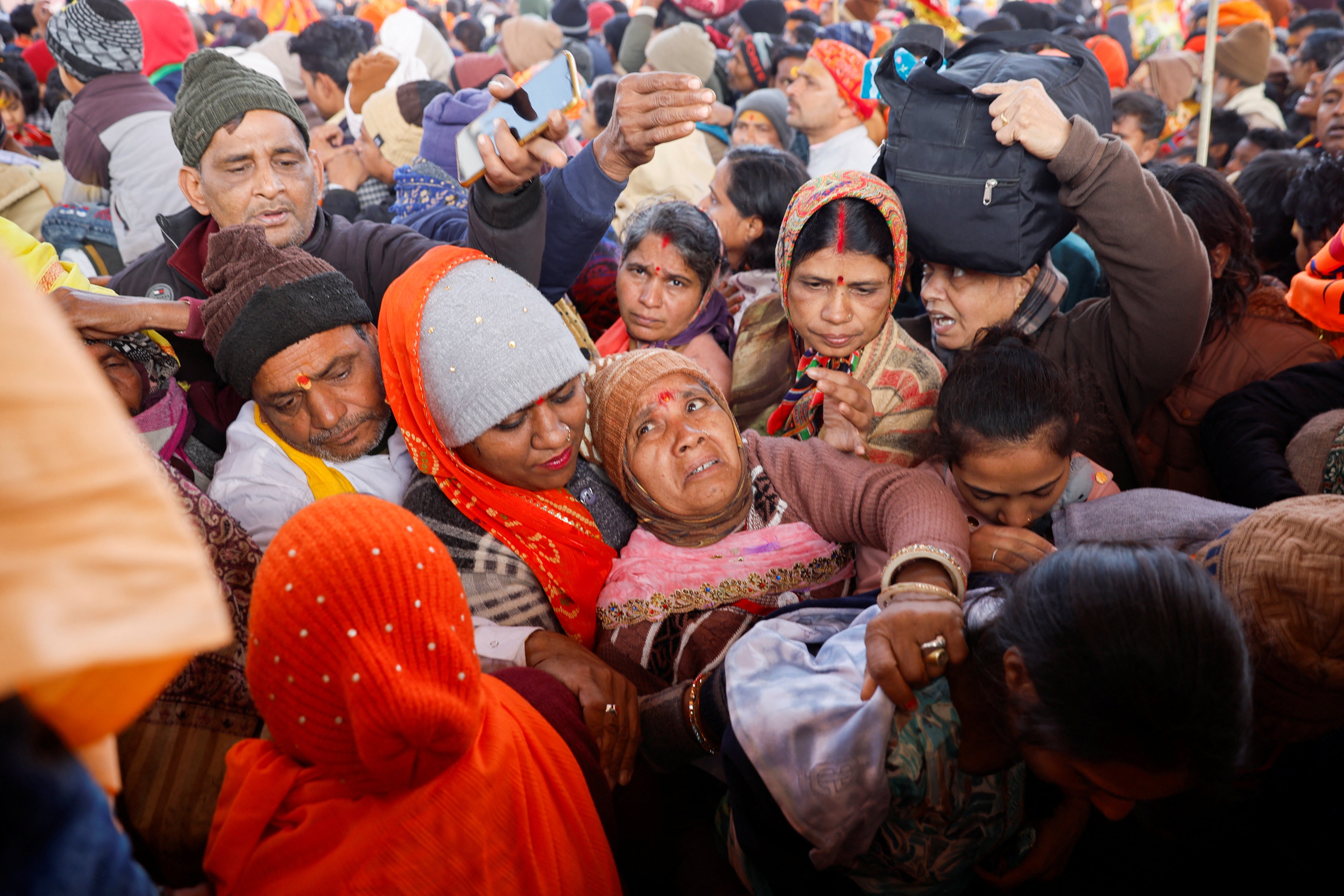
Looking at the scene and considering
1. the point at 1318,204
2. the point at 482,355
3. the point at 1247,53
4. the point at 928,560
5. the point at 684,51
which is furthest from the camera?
the point at 684,51

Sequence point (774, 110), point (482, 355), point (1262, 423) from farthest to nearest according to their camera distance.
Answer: point (774, 110) < point (1262, 423) < point (482, 355)

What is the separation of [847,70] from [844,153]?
0.52 m

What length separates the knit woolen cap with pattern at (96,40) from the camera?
3.68 meters

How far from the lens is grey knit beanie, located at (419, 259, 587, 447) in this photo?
6.69 feet

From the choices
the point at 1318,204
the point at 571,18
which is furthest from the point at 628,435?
the point at 571,18

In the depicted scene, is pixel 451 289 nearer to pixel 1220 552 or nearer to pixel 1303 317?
pixel 1220 552

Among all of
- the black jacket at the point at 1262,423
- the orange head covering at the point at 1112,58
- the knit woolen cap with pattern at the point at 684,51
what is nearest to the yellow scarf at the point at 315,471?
the black jacket at the point at 1262,423

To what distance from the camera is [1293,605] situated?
4.56ft

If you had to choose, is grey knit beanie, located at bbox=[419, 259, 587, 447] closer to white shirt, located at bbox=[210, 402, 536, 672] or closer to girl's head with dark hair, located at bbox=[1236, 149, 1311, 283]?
white shirt, located at bbox=[210, 402, 536, 672]

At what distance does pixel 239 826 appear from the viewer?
1351 millimetres

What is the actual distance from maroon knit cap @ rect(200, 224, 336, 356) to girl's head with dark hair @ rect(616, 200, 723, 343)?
125 cm

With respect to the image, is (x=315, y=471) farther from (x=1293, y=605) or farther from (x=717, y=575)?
(x=1293, y=605)

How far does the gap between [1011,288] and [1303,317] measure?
1.06m

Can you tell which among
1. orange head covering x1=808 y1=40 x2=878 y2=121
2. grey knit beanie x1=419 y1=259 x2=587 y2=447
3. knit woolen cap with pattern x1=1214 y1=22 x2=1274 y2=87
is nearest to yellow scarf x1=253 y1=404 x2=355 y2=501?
grey knit beanie x1=419 y1=259 x2=587 y2=447
